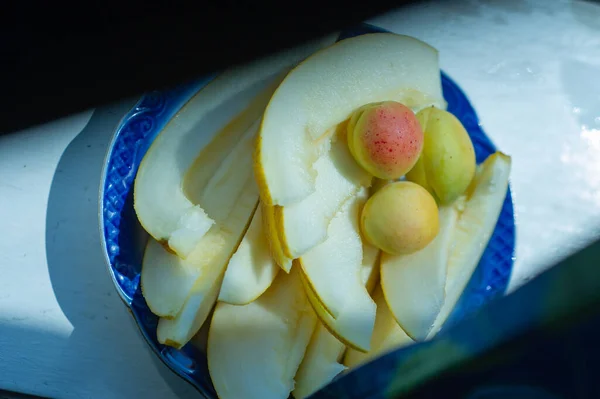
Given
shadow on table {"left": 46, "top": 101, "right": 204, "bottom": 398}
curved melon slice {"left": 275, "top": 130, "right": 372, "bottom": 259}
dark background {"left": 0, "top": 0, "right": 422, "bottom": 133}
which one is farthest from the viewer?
dark background {"left": 0, "top": 0, "right": 422, "bottom": 133}

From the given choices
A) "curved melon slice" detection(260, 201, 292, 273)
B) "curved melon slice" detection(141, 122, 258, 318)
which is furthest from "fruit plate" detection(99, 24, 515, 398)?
"curved melon slice" detection(260, 201, 292, 273)

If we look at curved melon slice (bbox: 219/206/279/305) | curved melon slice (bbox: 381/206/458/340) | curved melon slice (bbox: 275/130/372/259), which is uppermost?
curved melon slice (bbox: 275/130/372/259)

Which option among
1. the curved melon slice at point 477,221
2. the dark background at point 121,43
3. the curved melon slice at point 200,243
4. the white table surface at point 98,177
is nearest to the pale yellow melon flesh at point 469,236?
the curved melon slice at point 477,221

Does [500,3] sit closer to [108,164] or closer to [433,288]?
[433,288]

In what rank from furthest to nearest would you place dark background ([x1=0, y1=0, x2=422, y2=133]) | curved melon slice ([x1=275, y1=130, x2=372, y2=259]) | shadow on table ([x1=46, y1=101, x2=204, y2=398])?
dark background ([x1=0, y1=0, x2=422, y2=133]) → shadow on table ([x1=46, y1=101, x2=204, y2=398]) → curved melon slice ([x1=275, y1=130, x2=372, y2=259])

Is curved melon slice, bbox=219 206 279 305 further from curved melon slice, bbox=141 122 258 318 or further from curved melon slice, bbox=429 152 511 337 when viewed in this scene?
curved melon slice, bbox=429 152 511 337

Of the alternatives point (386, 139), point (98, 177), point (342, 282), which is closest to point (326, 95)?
point (386, 139)

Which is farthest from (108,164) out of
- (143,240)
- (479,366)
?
(479,366)
